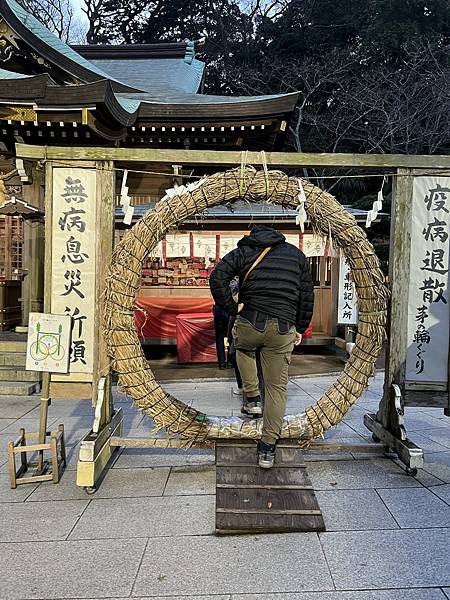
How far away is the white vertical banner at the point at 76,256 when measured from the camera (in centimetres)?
464

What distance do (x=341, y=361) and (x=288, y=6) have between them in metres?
23.3

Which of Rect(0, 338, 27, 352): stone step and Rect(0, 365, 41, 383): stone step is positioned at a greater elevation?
Rect(0, 338, 27, 352): stone step

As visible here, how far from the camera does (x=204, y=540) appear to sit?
11.0ft

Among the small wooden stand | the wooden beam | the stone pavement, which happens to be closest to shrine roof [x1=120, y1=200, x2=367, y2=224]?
the wooden beam

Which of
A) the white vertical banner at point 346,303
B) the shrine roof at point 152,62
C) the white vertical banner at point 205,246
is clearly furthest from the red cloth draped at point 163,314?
the shrine roof at point 152,62

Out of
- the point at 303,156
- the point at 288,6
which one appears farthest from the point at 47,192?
the point at 288,6

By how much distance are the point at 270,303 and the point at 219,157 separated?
1.53 m

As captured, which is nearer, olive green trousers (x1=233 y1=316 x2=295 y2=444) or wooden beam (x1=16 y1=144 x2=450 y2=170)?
olive green trousers (x1=233 y1=316 x2=295 y2=444)

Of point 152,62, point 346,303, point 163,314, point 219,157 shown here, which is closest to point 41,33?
point 163,314

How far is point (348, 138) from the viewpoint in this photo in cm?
2250

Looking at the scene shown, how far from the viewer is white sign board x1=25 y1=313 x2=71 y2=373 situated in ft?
14.2

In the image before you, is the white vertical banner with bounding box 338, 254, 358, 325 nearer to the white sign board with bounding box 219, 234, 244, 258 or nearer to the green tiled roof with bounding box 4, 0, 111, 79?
the white sign board with bounding box 219, 234, 244, 258

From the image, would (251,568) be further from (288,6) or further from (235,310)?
(288,6)

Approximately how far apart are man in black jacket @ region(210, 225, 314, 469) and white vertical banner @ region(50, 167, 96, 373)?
50.4 inches
